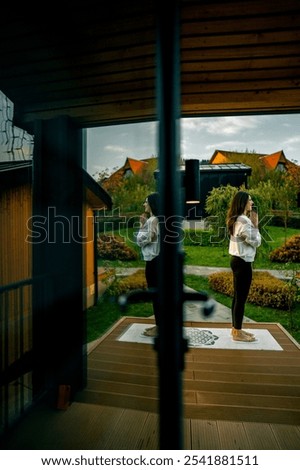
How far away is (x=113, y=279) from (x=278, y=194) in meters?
3.83

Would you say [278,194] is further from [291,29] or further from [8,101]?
[8,101]

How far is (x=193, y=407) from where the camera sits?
176 cm

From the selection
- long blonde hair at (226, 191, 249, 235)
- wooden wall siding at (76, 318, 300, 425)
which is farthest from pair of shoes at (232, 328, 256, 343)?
long blonde hair at (226, 191, 249, 235)

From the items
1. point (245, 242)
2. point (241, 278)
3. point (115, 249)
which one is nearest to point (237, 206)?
point (245, 242)

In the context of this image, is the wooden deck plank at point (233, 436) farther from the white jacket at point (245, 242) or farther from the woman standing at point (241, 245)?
the white jacket at point (245, 242)

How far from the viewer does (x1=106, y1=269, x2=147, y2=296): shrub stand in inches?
103

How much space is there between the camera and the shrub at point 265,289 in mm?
4759

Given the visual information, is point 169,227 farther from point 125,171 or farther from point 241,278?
point 241,278

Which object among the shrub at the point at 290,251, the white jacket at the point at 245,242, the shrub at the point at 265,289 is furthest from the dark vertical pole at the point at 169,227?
the shrub at the point at 290,251

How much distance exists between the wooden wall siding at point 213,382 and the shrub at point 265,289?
2.12 m

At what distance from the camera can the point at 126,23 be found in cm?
138

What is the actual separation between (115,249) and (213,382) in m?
1.29

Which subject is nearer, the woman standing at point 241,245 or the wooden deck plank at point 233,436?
the wooden deck plank at point 233,436
